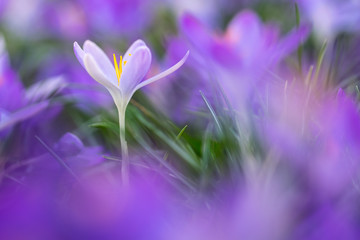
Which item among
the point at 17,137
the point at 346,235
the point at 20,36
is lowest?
the point at 346,235

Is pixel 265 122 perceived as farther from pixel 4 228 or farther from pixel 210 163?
pixel 4 228

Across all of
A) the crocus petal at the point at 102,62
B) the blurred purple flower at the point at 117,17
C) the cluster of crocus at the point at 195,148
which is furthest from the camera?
the blurred purple flower at the point at 117,17

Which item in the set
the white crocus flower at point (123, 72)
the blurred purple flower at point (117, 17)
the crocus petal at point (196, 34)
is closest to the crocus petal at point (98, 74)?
the white crocus flower at point (123, 72)

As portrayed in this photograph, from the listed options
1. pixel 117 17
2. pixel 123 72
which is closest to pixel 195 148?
pixel 123 72

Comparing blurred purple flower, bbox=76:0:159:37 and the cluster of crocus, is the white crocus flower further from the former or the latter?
blurred purple flower, bbox=76:0:159:37

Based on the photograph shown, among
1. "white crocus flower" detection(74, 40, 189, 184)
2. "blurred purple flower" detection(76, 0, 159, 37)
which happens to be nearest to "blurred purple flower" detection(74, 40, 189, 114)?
"white crocus flower" detection(74, 40, 189, 184)

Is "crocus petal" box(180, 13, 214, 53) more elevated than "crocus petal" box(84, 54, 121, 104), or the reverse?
"crocus petal" box(180, 13, 214, 53)

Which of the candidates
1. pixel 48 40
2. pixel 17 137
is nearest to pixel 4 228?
pixel 17 137

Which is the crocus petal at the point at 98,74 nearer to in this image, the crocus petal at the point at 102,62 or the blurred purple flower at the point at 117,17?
the crocus petal at the point at 102,62
